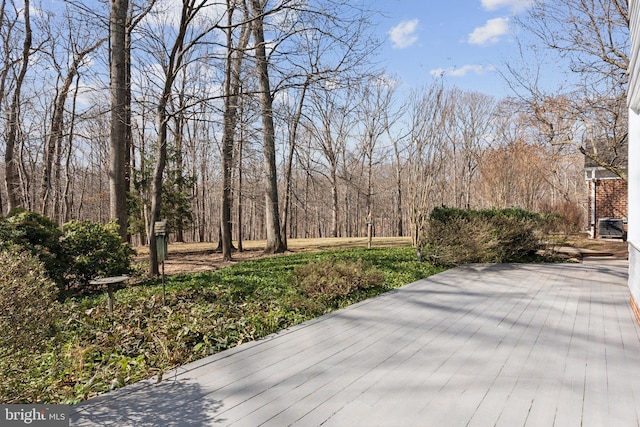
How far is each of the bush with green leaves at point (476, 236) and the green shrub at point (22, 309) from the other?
766 centimetres

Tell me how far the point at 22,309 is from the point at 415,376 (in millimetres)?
3076

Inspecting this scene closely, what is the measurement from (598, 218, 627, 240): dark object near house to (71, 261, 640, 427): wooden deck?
39.2 ft

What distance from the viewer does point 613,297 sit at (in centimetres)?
565

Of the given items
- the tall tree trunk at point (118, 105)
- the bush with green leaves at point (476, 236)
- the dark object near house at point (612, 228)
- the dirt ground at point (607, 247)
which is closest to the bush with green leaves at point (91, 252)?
the tall tree trunk at point (118, 105)

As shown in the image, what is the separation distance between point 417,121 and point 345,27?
636 centimetres

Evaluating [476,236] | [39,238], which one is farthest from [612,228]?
[39,238]

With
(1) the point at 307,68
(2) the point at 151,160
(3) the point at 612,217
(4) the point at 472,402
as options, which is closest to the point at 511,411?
(4) the point at 472,402

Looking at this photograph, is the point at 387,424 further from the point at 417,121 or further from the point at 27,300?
the point at 417,121

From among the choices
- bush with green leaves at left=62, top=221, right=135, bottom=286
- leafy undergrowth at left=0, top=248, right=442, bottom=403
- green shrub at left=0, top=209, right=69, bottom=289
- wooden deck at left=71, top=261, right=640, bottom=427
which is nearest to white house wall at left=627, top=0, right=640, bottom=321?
wooden deck at left=71, top=261, right=640, bottom=427

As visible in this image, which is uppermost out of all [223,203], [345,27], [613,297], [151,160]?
[345,27]

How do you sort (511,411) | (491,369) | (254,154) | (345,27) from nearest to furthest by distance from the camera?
(511,411) → (491,369) → (345,27) → (254,154)

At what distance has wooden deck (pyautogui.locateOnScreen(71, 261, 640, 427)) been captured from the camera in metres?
2.27

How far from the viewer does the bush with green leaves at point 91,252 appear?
22.5 feet

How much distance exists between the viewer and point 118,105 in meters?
7.29
